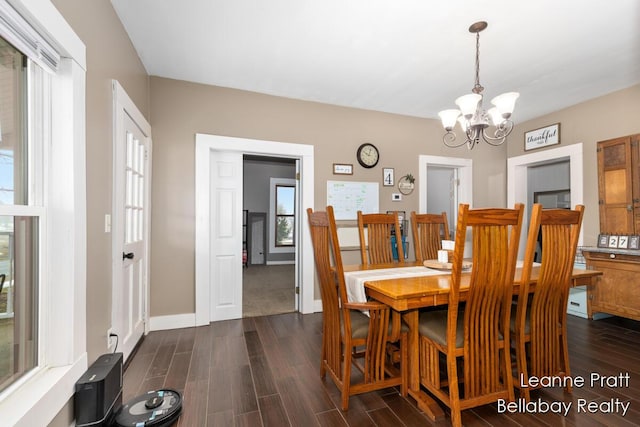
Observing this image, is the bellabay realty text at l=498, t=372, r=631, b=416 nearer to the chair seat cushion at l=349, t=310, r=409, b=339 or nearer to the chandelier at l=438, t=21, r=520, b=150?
the chair seat cushion at l=349, t=310, r=409, b=339

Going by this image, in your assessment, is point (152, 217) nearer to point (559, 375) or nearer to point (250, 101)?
point (250, 101)

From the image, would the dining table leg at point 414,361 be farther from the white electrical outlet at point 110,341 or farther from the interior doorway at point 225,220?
the white electrical outlet at point 110,341

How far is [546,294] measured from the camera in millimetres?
1839

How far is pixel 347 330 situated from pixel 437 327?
546 mm

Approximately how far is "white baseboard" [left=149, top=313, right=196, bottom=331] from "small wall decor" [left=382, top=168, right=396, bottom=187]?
2.85 meters

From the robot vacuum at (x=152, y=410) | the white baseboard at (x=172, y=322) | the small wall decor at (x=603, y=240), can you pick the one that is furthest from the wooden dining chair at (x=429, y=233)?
the white baseboard at (x=172, y=322)

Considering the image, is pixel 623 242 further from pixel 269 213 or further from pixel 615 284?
pixel 269 213

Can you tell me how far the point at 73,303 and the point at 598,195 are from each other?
199 inches

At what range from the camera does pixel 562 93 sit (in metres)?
3.43

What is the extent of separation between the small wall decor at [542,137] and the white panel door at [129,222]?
4970 millimetres

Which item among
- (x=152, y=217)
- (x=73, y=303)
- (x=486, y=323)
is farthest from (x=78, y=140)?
(x=486, y=323)

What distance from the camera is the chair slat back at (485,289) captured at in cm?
153

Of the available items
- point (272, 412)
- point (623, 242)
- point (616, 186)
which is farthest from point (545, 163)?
point (272, 412)

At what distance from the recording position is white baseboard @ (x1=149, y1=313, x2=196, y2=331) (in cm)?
299
